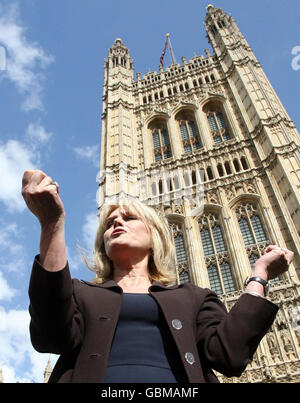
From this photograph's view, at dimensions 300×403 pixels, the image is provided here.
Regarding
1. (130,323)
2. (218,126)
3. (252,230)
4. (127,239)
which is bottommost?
(130,323)

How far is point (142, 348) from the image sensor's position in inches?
53.1

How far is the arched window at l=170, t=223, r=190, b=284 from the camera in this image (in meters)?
13.1

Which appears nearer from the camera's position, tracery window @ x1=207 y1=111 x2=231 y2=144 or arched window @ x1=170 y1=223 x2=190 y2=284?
arched window @ x1=170 y1=223 x2=190 y2=284

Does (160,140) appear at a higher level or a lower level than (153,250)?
higher

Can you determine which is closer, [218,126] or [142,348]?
[142,348]

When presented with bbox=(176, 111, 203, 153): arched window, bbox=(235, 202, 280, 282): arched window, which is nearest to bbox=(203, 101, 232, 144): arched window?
bbox=(176, 111, 203, 153): arched window

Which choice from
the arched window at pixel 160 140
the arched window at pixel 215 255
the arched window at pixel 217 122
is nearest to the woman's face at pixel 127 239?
the arched window at pixel 215 255

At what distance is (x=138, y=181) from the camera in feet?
57.5

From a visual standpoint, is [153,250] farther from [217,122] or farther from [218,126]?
[217,122]

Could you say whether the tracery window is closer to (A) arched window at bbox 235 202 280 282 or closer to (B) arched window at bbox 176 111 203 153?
(B) arched window at bbox 176 111 203 153

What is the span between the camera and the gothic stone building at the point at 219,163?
11.5m

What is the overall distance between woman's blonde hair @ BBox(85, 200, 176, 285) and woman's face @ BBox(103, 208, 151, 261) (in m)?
0.06

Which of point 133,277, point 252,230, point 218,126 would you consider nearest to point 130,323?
point 133,277

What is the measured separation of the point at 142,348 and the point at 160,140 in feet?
64.8
